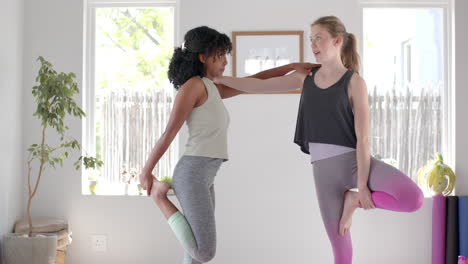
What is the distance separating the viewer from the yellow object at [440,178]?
4.55m

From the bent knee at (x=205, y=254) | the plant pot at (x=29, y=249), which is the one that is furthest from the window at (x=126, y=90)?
the bent knee at (x=205, y=254)

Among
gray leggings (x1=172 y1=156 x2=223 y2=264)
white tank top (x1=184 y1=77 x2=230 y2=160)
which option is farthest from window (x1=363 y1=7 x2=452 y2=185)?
gray leggings (x1=172 y1=156 x2=223 y2=264)

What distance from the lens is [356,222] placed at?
4621 mm

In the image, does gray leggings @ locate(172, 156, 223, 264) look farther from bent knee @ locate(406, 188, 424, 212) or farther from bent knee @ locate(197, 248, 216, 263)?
bent knee @ locate(406, 188, 424, 212)

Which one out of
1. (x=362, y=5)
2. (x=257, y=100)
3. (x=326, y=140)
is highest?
(x=362, y=5)

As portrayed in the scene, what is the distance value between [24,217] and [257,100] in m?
2.00

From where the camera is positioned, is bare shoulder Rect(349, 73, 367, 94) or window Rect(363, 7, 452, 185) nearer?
bare shoulder Rect(349, 73, 367, 94)

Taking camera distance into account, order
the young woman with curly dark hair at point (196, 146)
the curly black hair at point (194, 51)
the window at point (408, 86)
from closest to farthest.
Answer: the young woman with curly dark hair at point (196, 146) → the curly black hair at point (194, 51) → the window at point (408, 86)

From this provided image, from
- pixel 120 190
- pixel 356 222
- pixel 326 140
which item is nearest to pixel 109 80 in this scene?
pixel 120 190

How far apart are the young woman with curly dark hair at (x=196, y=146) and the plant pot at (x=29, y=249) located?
5.46 feet

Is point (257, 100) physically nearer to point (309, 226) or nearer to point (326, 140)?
point (309, 226)

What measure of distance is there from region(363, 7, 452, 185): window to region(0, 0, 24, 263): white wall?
2.69 metres

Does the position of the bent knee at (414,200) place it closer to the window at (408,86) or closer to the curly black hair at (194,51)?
the curly black hair at (194,51)

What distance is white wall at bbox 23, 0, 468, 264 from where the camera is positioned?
4.62 m
